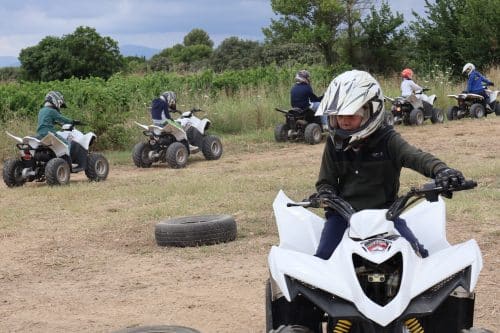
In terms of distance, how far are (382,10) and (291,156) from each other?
21.8 metres

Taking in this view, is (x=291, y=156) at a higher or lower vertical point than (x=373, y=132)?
lower

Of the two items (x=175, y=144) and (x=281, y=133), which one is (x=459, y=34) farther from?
(x=175, y=144)

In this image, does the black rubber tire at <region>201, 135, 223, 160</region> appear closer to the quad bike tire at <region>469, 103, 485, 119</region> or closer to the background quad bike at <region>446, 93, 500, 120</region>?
the background quad bike at <region>446, 93, 500, 120</region>

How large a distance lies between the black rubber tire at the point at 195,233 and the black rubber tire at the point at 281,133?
11.3 m

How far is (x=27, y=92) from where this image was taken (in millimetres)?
19562

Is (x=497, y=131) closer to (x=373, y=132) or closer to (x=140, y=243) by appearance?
(x=140, y=243)

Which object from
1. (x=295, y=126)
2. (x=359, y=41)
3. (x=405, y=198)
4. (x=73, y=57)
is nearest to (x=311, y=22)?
(x=359, y=41)

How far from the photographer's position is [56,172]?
42.6ft

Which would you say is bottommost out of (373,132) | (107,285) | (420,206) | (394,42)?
(107,285)

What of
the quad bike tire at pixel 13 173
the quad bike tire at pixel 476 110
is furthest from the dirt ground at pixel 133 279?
the quad bike tire at pixel 476 110

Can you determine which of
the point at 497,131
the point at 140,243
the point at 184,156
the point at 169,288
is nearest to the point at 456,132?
the point at 497,131

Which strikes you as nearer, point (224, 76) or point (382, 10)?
point (224, 76)

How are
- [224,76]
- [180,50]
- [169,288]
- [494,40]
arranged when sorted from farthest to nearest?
[180,50], [494,40], [224,76], [169,288]

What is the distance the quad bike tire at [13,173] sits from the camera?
13320mm
